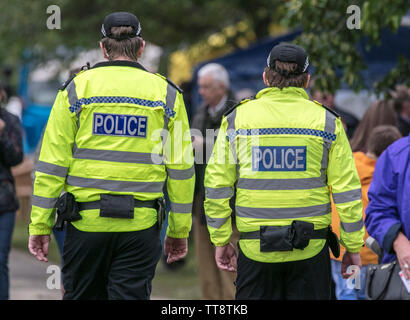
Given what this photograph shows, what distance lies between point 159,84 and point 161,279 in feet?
19.1

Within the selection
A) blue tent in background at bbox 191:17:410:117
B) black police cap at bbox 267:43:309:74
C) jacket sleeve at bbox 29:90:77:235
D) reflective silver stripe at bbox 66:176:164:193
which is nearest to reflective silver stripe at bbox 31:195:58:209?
jacket sleeve at bbox 29:90:77:235

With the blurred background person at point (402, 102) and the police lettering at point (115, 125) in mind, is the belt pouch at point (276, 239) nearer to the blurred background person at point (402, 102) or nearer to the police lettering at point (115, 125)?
the police lettering at point (115, 125)

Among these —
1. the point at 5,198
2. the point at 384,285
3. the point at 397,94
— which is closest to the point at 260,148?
the point at 384,285

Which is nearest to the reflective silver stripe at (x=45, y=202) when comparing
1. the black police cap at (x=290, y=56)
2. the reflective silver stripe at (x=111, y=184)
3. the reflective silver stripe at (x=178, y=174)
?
the reflective silver stripe at (x=111, y=184)

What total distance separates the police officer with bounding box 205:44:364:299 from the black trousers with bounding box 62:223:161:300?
506 millimetres

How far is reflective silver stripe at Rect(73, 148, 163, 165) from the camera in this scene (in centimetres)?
427

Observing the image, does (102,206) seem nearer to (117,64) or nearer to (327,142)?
(117,64)

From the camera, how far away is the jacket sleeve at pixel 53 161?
4.28m

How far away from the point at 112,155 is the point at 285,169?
90 cm

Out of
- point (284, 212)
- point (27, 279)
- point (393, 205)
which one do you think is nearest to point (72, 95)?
point (284, 212)

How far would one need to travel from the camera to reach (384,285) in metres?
4.19

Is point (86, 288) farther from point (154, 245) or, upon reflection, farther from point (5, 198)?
point (5, 198)

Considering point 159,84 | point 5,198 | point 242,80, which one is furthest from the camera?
point 242,80

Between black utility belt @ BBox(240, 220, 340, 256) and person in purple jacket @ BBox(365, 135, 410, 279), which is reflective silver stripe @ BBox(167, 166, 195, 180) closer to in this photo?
black utility belt @ BBox(240, 220, 340, 256)
